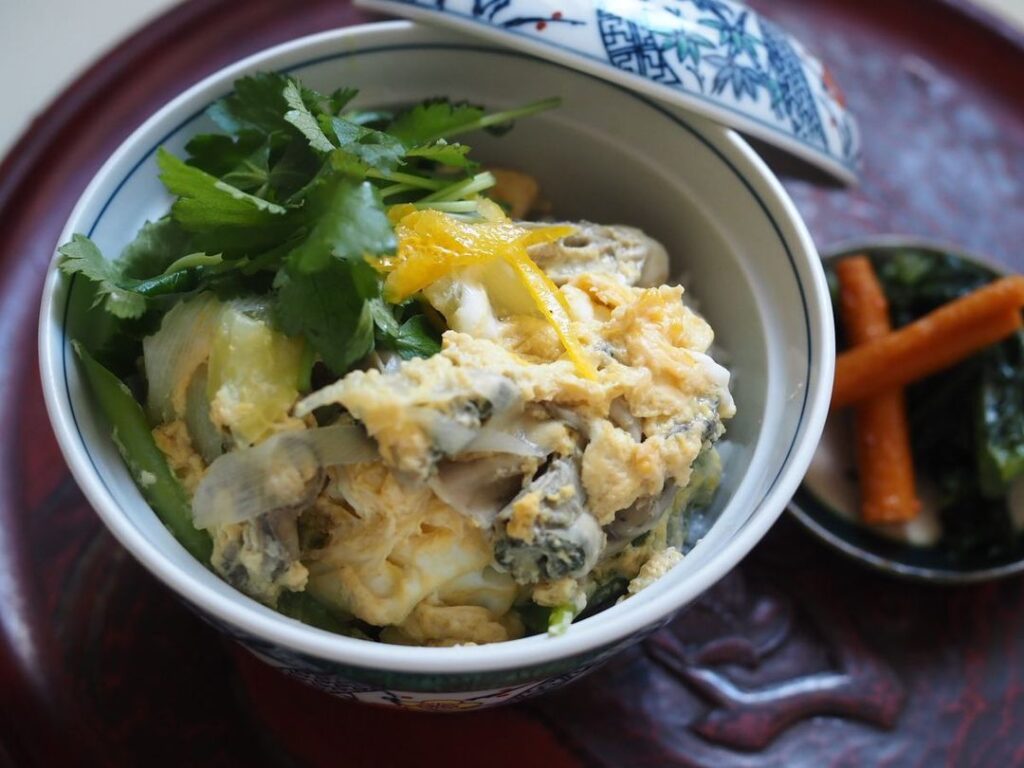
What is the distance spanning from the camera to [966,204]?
2193 millimetres

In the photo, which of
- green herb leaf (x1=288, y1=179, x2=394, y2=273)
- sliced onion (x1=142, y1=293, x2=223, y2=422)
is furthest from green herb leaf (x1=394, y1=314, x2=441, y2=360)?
sliced onion (x1=142, y1=293, x2=223, y2=422)

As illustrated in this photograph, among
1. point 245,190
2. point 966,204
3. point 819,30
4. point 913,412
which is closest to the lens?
point 245,190

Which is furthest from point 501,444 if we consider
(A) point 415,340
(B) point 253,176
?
(B) point 253,176

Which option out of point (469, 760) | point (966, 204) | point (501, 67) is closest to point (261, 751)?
point (469, 760)

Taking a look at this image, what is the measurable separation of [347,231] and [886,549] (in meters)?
1.24

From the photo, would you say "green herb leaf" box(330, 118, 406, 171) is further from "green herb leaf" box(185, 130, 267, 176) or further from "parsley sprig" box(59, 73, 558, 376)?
"green herb leaf" box(185, 130, 267, 176)

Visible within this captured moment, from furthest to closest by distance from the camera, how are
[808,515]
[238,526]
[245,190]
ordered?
[808,515] < [245,190] < [238,526]

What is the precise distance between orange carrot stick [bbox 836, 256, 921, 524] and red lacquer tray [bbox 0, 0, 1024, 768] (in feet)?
0.51

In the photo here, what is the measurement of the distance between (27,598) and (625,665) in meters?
0.99

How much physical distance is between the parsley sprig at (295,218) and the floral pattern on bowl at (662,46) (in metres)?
0.14

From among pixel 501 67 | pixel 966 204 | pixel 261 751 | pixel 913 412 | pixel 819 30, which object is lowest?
pixel 261 751

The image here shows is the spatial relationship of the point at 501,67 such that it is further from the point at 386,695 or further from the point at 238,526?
the point at 386,695

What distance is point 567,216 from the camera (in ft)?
5.88

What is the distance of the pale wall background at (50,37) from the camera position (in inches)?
87.4
